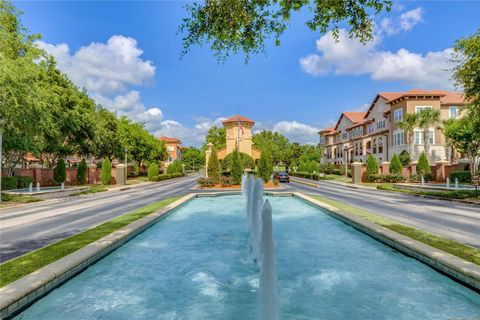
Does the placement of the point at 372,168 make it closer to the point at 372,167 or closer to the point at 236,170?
the point at 372,167

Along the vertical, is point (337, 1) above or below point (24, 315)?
above

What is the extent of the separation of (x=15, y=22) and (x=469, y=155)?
1921 inches

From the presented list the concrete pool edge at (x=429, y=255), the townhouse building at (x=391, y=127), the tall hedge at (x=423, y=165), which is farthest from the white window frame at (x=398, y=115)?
the concrete pool edge at (x=429, y=255)

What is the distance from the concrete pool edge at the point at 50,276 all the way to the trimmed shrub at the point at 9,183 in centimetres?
2849

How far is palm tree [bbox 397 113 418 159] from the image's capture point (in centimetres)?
4200

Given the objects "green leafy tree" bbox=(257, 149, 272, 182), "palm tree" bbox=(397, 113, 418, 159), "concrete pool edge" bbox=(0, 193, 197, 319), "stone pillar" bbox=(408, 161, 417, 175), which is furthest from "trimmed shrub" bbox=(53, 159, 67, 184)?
"palm tree" bbox=(397, 113, 418, 159)

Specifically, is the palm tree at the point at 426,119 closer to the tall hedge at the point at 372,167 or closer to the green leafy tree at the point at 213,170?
the tall hedge at the point at 372,167

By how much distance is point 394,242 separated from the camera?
7840 millimetres

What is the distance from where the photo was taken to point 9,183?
29.6 meters

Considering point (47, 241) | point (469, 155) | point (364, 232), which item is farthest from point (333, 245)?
point (469, 155)

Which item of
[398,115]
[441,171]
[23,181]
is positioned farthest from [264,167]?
[398,115]

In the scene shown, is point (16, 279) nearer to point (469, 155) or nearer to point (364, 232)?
point (364, 232)

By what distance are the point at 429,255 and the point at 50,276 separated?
25.4 feet

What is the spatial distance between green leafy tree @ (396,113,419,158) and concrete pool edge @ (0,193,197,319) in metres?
44.6
